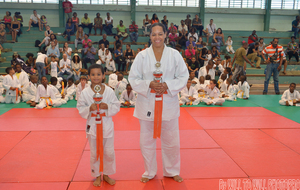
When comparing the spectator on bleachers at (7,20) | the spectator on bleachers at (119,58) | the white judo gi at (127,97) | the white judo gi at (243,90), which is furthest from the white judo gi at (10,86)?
the spectator on bleachers at (7,20)

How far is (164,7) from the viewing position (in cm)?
1677

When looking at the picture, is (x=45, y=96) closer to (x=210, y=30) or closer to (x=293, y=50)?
(x=210, y=30)

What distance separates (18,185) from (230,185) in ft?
8.44

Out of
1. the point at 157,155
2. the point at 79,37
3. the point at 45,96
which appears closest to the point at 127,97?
the point at 45,96

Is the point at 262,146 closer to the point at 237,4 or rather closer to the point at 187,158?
the point at 187,158

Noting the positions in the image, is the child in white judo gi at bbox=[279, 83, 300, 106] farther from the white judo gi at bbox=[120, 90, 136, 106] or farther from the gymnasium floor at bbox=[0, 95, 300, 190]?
the white judo gi at bbox=[120, 90, 136, 106]

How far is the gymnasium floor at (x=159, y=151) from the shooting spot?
3.13m

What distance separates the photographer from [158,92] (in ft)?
9.31

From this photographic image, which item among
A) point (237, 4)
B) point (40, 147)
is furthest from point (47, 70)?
point (237, 4)

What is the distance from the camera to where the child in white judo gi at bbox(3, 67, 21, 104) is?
25.8 feet

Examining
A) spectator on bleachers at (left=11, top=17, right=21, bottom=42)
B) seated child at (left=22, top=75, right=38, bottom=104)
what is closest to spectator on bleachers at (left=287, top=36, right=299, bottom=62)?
seated child at (left=22, top=75, right=38, bottom=104)

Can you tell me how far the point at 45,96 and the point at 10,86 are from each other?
4.59 feet

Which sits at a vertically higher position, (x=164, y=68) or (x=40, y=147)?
(x=164, y=68)

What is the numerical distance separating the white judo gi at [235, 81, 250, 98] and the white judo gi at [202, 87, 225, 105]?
1.20 metres
